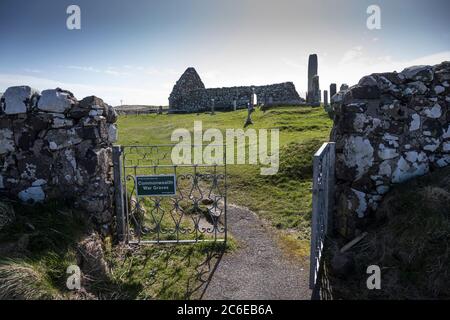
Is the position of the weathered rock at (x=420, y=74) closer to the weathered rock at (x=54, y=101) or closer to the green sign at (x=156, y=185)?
the green sign at (x=156, y=185)

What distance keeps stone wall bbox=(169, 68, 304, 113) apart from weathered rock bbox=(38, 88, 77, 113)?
22424mm

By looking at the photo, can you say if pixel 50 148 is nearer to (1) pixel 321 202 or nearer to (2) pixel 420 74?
(1) pixel 321 202

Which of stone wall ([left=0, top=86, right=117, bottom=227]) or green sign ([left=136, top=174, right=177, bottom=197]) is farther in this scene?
green sign ([left=136, top=174, right=177, bottom=197])

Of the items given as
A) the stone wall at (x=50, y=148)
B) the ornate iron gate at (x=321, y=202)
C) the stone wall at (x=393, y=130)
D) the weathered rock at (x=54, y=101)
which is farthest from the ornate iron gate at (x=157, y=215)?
the stone wall at (x=393, y=130)

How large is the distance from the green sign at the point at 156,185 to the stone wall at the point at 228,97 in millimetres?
22037

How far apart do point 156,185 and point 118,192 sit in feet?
2.45

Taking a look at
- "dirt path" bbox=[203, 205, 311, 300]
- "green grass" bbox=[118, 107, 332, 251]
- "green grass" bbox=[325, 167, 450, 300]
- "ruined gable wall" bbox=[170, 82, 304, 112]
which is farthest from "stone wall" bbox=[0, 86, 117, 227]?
"ruined gable wall" bbox=[170, 82, 304, 112]

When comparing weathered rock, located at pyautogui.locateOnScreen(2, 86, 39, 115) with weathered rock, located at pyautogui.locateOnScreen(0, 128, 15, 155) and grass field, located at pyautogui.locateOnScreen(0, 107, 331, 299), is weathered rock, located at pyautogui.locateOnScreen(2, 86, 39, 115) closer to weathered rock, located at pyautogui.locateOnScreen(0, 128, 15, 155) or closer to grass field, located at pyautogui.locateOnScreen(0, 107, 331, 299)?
weathered rock, located at pyautogui.locateOnScreen(0, 128, 15, 155)

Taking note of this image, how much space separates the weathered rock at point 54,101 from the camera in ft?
16.5

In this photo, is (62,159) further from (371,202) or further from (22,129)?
(371,202)

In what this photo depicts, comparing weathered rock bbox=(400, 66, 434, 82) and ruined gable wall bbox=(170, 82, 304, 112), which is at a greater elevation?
ruined gable wall bbox=(170, 82, 304, 112)

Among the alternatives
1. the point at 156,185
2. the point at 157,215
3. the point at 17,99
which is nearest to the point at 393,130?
the point at 156,185

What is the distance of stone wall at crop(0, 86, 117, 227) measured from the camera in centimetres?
507
